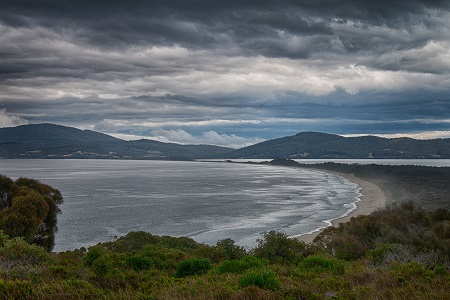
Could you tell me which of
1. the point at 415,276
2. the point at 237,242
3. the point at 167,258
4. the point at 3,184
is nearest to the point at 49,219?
the point at 3,184

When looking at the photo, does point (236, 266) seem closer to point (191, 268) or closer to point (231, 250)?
point (191, 268)

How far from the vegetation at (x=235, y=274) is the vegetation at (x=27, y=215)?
1578 cm

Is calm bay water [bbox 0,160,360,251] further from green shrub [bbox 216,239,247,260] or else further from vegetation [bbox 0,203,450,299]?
vegetation [bbox 0,203,450,299]

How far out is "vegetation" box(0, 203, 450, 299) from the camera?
940 centimetres

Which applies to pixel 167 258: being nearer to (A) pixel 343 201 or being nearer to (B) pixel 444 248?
(B) pixel 444 248

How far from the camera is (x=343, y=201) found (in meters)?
78.4

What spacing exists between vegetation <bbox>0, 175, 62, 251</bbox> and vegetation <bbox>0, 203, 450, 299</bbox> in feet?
51.8

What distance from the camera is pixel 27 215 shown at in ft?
107

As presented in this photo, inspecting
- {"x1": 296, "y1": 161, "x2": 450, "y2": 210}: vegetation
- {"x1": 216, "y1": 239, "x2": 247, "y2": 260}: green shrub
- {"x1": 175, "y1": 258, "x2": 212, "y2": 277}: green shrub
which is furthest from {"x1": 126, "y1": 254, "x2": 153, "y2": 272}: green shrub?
{"x1": 296, "y1": 161, "x2": 450, "y2": 210}: vegetation

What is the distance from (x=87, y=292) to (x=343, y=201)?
73.5 m

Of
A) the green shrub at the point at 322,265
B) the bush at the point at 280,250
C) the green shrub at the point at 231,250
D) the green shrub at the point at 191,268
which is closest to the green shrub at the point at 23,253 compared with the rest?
the green shrub at the point at 191,268

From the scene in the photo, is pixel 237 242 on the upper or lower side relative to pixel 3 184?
lower

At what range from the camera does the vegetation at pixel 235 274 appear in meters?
9.40

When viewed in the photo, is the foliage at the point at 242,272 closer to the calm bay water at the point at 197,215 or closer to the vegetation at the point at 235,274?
the vegetation at the point at 235,274
